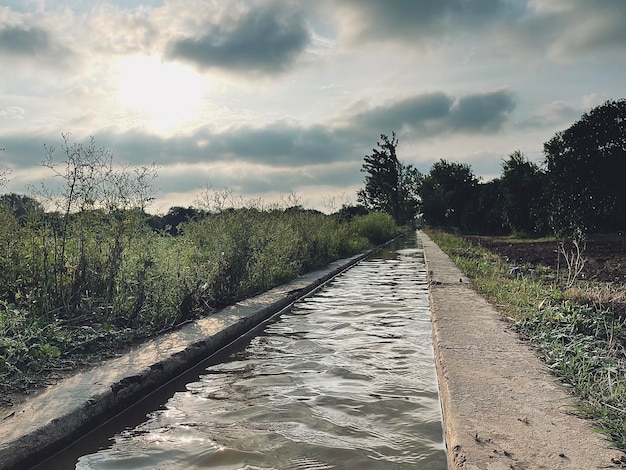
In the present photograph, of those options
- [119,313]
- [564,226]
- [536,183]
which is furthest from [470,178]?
[119,313]

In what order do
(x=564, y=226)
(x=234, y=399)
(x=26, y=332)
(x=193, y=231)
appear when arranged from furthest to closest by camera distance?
(x=564, y=226) → (x=193, y=231) → (x=26, y=332) → (x=234, y=399)

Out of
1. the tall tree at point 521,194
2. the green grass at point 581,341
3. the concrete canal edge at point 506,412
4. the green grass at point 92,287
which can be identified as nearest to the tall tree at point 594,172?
the tall tree at point 521,194

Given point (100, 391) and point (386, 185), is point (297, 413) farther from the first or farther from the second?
point (386, 185)

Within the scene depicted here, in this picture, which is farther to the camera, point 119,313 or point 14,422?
point 119,313

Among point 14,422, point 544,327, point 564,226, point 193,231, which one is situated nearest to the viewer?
point 14,422

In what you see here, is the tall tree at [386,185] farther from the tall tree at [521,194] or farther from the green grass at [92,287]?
the green grass at [92,287]

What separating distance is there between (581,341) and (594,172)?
19246mm

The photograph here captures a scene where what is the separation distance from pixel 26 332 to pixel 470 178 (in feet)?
168

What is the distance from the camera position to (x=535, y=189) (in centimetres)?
3288

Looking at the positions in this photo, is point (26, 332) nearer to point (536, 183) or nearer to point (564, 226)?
point (564, 226)

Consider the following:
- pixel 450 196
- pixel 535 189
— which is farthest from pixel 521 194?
pixel 450 196

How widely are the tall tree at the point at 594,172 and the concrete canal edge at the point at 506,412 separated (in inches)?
727

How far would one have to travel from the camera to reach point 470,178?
51469 mm

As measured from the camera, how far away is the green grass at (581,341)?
98.6 inches
